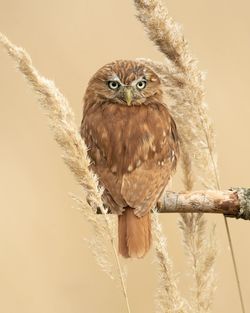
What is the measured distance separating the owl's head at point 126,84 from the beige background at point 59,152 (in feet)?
2.43

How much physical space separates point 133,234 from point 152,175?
0.36 metres

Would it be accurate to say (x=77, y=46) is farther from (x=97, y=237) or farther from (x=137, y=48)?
(x=97, y=237)

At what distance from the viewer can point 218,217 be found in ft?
18.6

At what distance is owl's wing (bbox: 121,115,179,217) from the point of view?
3.86 m

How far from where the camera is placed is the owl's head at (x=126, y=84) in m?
4.46

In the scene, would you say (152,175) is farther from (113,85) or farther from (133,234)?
(113,85)

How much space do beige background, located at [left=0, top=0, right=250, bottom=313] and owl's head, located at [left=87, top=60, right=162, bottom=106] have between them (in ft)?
2.43

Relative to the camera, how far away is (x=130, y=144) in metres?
4.09

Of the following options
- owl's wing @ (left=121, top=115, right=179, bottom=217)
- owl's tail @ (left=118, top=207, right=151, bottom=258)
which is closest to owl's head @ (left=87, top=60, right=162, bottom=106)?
owl's wing @ (left=121, top=115, right=179, bottom=217)

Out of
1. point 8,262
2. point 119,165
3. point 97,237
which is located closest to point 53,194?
point 8,262

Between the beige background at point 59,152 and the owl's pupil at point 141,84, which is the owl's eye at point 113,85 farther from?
the beige background at point 59,152

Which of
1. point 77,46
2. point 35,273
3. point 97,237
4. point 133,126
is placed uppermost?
point 77,46

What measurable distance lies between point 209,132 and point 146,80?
870mm

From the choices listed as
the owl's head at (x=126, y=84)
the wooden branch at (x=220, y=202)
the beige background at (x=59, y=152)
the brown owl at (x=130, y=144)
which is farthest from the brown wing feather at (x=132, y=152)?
the beige background at (x=59, y=152)
